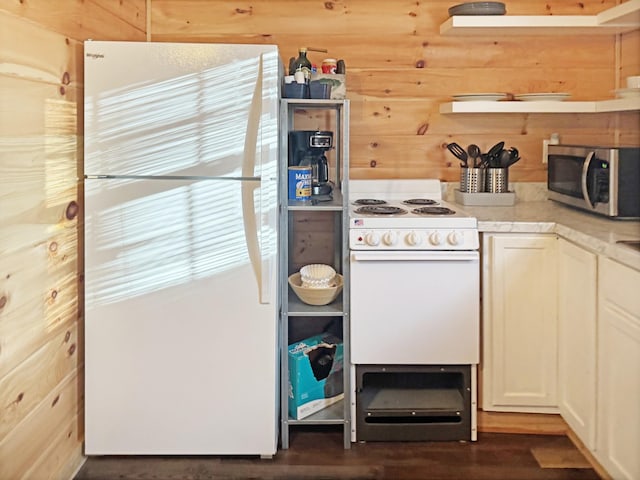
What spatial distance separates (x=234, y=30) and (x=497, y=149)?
135cm

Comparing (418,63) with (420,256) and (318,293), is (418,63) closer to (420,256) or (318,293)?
(420,256)

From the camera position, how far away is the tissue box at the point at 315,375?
2.61m

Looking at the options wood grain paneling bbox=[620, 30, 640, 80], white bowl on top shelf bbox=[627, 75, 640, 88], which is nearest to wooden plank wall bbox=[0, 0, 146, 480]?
white bowl on top shelf bbox=[627, 75, 640, 88]

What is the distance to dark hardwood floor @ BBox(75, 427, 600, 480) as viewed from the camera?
2.35 meters

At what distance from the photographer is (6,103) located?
178 centimetres

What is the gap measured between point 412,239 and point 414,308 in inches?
10.6

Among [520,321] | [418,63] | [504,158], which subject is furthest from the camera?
[418,63]

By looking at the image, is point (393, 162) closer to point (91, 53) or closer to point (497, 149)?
point (497, 149)

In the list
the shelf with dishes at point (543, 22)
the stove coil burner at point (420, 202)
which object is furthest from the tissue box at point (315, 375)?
the shelf with dishes at point (543, 22)

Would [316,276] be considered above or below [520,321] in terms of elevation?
above

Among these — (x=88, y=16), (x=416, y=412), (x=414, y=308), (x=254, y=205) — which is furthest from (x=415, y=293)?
(x=88, y=16)

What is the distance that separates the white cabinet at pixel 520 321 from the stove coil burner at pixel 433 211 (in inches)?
7.6

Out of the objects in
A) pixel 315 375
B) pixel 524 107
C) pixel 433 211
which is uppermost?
pixel 524 107

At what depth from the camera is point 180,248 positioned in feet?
7.65
